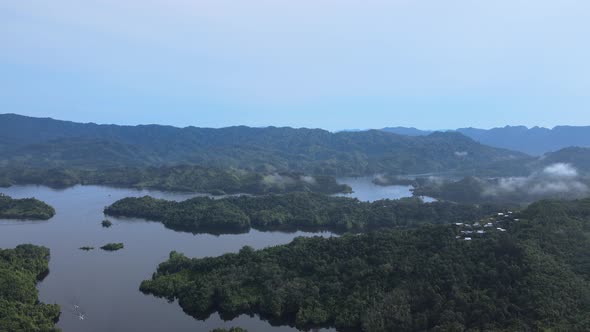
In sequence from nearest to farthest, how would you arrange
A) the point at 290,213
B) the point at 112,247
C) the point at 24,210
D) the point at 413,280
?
the point at 413,280 < the point at 112,247 < the point at 24,210 < the point at 290,213

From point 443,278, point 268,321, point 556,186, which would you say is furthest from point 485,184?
point 268,321

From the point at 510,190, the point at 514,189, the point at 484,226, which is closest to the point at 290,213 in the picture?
the point at 484,226

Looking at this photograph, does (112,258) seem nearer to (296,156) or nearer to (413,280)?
(413,280)

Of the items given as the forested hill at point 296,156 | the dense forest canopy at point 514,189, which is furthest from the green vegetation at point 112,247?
the forested hill at point 296,156

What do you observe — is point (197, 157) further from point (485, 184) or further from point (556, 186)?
point (556, 186)

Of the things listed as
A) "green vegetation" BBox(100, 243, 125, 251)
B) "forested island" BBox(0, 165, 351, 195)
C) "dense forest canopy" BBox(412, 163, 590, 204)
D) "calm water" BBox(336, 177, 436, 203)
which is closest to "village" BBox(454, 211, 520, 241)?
"green vegetation" BBox(100, 243, 125, 251)

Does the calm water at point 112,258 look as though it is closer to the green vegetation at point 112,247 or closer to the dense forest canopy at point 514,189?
the green vegetation at point 112,247
